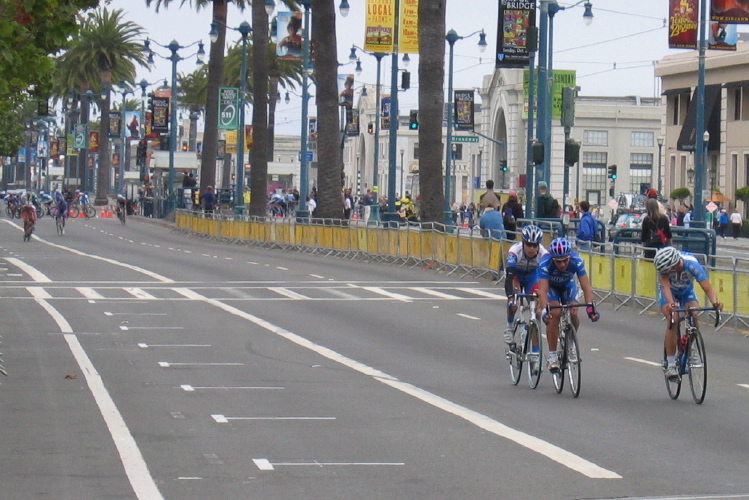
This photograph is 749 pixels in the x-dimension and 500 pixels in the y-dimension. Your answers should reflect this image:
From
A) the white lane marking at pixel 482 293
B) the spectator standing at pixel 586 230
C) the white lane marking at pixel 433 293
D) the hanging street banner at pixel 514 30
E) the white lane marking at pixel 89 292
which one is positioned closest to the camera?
the white lane marking at pixel 89 292

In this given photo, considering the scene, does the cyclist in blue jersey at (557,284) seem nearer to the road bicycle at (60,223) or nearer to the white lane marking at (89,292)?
the white lane marking at (89,292)

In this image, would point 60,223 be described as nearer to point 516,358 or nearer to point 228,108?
point 228,108

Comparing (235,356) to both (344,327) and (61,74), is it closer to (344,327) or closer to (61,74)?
(344,327)

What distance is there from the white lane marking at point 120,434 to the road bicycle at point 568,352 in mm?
4527

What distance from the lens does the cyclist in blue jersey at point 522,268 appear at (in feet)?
49.5

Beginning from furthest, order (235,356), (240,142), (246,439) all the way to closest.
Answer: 1. (240,142)
2. (235,356)
3. (246,439)

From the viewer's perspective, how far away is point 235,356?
17297 mm

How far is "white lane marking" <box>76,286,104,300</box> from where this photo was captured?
86.3ft

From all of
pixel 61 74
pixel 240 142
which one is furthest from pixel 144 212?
pixel 240 142

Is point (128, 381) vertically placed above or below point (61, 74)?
below

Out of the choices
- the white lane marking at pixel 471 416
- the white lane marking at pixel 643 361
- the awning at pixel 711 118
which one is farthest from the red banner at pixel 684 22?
the awning at pixel 711 118

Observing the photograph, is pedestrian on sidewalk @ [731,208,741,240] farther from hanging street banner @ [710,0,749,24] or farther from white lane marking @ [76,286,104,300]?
white lane marking @ [76,286,104,300]

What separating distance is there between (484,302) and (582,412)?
1346 cm

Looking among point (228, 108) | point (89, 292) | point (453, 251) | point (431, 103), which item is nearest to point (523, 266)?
point (89, 292)
